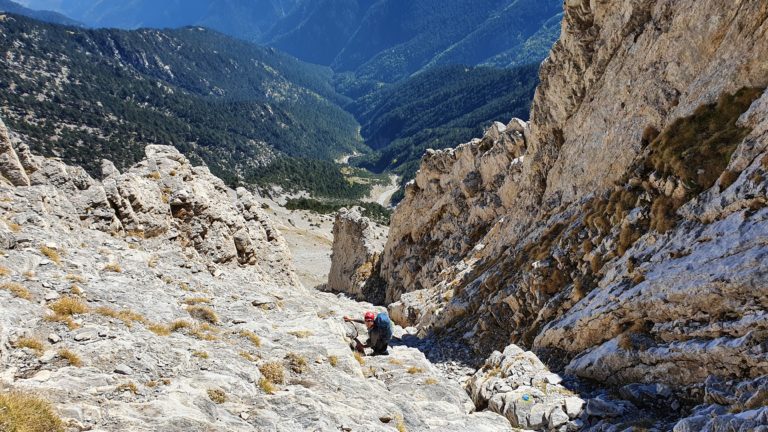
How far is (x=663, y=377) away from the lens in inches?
611

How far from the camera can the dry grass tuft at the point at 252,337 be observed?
57.8ft

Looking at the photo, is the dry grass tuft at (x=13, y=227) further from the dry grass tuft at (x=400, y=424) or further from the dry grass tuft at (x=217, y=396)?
the dry grass tuft at (x=400, y=424)

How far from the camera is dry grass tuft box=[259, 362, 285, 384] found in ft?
50.0

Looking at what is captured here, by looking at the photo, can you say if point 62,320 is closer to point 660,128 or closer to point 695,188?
point 695,188

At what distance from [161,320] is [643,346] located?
17.1 m

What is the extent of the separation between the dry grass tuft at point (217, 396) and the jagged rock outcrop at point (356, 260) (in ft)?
151

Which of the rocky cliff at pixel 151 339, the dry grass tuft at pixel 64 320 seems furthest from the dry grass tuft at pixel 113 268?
the dry grass tuft at pixel 64 320

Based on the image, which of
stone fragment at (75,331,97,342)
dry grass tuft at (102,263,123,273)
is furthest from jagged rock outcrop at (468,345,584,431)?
dry grass tuft at (102,263,123,273)

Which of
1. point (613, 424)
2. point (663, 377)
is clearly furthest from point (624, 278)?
point (613, 424)

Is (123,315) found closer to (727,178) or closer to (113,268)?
(113,268)

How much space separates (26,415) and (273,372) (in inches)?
277

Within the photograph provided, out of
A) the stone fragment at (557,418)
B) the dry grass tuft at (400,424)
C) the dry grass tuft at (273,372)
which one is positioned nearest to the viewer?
the dry grass tuft at (400,424)

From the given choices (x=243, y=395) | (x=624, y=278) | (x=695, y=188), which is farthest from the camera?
(x=624, y=278)

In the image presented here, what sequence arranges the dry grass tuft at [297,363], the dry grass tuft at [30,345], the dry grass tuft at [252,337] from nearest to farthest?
1. the dry grass tuft at [30,345]
2. the dry grass tuft at [297,363]
3. the dry grass tuft at [252,337]
